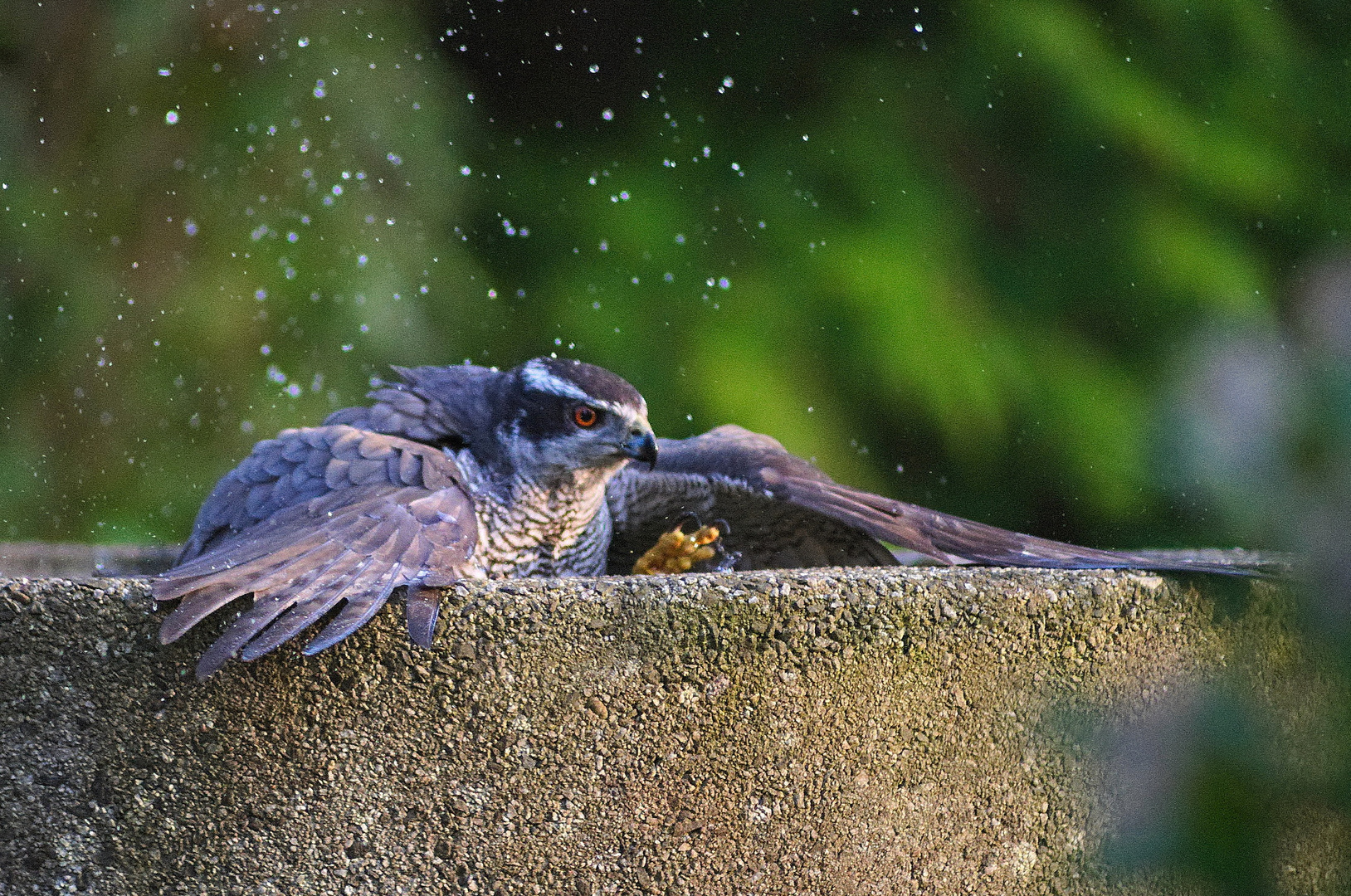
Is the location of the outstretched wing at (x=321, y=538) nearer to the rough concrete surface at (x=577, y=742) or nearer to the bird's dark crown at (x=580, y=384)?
the rough concrete surface at (x=577, y=742)

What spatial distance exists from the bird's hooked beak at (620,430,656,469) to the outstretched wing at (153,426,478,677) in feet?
1.15

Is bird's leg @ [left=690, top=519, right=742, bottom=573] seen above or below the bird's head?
below

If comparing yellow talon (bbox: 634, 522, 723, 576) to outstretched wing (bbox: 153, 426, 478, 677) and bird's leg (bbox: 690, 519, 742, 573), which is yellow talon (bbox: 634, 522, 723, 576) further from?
outstretched wing (bbox: 153, 426, 478, 677)

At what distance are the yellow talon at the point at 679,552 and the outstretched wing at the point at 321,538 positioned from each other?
19.1 inches

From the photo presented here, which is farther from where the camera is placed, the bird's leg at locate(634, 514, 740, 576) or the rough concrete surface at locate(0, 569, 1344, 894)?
the bird's leg at locate(634, 514, 740, 576)

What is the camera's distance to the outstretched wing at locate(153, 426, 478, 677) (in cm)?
161

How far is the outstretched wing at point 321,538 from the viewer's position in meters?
1.61

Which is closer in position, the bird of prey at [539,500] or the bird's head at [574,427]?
the bird of prey at [539,500]

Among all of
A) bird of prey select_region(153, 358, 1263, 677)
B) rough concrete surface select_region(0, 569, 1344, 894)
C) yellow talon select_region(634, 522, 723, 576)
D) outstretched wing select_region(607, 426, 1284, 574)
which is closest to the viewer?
rough concrete surface select_region(0, 569, 1344, 894)

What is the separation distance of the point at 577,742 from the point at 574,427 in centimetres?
113

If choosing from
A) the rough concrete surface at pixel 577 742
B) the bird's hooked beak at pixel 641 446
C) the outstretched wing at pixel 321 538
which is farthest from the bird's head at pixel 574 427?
the rough concrete surface at pixel 577 742

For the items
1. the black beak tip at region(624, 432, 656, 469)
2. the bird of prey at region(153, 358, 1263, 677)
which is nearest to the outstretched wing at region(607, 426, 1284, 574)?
the bird of prey at region(153, 358, 1263, 677)

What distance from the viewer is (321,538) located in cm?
194

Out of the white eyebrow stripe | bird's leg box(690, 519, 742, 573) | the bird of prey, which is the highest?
the white eyebrow stripe
